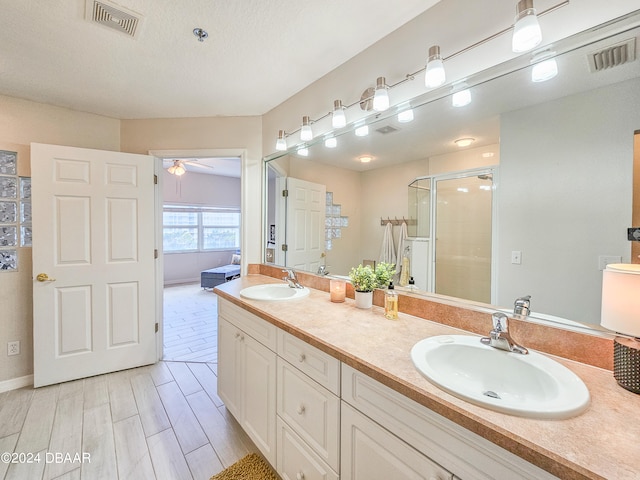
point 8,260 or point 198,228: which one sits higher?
point 198,228

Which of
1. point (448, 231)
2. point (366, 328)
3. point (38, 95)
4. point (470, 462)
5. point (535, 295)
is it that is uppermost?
point (38, 95)

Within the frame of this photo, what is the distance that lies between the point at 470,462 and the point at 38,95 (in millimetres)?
3448

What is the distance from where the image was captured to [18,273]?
7.33 ft

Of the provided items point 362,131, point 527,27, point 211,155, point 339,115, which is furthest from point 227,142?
point 527,27

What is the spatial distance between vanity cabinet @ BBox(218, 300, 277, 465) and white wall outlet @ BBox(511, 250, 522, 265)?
3.70 ft

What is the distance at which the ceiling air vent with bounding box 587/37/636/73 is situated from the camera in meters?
0.89

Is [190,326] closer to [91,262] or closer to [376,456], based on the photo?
[91,262]

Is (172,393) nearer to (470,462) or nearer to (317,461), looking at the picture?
(317,461)

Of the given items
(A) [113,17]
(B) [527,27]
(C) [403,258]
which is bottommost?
(C) [403,258]

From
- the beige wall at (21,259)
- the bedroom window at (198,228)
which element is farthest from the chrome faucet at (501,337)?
the bedroom window at (198,228)

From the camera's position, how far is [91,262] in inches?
92.5

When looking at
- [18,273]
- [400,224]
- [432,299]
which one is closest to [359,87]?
[400,224]

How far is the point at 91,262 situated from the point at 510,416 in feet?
9.66

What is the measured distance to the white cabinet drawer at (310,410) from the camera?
1.05m
